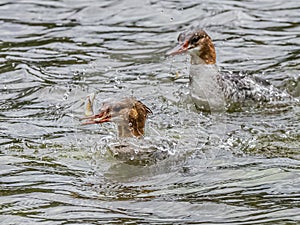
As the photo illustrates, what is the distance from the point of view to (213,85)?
38.3 feet

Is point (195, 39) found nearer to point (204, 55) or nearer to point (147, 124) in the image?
point (204, 55)

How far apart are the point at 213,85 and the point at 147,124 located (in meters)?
1.63

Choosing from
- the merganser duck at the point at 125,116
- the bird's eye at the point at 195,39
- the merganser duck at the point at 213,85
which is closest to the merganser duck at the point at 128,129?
the merganser duck at the point at 125,116

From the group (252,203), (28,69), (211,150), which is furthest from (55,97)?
(252,203)

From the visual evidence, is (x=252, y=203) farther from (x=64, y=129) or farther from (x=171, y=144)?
(x=64, y=129)

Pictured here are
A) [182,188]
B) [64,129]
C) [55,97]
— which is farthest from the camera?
[55,97]

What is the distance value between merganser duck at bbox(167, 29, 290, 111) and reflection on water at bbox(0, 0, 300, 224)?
209mm

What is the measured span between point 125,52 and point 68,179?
517 cm

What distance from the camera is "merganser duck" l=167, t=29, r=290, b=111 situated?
11.6 m

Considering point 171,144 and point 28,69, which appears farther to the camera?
point 28,69

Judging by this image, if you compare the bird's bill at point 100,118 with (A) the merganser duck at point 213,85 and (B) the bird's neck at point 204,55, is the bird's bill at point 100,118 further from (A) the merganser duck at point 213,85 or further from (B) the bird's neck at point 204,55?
(B) the bird's neck at point 204,55

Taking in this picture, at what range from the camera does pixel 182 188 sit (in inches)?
323

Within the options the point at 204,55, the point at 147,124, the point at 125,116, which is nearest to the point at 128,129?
the point at 125,116

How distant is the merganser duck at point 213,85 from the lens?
38.0 ft
